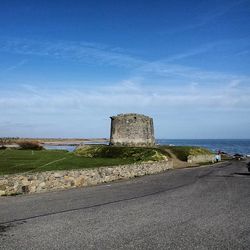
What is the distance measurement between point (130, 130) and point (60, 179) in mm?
36523

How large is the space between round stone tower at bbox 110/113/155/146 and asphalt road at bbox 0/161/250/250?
38.9 meters

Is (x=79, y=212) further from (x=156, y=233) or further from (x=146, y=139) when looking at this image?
(x=146, y=139)

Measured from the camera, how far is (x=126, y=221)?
1257cm

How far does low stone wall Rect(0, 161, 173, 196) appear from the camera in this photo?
19.5 metres

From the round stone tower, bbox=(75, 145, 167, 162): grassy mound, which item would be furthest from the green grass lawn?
the round stone tower

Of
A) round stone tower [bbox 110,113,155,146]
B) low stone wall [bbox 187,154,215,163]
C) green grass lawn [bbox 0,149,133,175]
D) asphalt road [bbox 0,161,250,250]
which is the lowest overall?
asphalt road [bbox 0,161,250,250]

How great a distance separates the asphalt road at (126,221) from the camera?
33.0ft

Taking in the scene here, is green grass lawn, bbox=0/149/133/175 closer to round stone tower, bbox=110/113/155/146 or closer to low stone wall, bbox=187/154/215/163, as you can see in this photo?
low stone wall, bbox=187/154/215/163

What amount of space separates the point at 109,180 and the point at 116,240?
16.9 meters

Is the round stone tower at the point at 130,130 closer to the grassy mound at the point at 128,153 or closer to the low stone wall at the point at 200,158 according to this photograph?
the grassy mound at the point at 128,153

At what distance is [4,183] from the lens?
19203mm

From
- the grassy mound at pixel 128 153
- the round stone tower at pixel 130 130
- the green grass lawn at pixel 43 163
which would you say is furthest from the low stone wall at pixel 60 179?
the round stone tower at pixel 130 130

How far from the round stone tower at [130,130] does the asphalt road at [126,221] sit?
38.9 metres

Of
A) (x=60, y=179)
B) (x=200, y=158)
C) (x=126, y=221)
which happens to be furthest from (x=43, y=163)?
(x=200, y=158)
